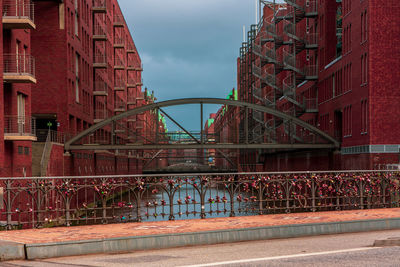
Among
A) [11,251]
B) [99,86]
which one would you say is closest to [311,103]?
[99,86]

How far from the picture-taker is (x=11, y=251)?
32.2 feet

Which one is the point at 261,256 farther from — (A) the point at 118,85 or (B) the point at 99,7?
(A) the point at 118,85

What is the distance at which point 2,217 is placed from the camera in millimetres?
24641

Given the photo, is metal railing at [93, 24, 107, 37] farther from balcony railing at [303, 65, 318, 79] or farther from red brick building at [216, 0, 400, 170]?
balcony railing at [303, 65, 318, 79]

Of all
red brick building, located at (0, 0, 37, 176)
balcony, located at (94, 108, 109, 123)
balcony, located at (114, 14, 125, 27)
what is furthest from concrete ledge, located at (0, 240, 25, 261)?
balcony, located at (114, 14, 125, 27)

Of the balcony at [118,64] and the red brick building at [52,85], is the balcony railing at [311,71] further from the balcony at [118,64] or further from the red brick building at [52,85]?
the balcony at [118,64]

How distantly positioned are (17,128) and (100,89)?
28.3 metres

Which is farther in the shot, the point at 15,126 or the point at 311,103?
the point at 311,103

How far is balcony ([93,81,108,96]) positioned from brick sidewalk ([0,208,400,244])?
143 feet

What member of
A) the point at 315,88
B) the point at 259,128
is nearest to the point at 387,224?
the point at 315,88

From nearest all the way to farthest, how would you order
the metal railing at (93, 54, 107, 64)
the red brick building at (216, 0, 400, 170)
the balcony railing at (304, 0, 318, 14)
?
the red brick building at (216, 0, 400, 170), the balcony railing at (304, 0, 318, 14), the metal railing at (93, 54, 107, 64)

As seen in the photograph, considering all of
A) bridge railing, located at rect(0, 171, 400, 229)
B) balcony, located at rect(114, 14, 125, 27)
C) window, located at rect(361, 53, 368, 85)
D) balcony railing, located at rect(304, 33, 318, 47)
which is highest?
balcony, located at rect(114, 14, 125, 27)

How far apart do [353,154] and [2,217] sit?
2579 cm

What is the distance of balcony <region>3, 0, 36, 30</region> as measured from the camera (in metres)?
28.6
